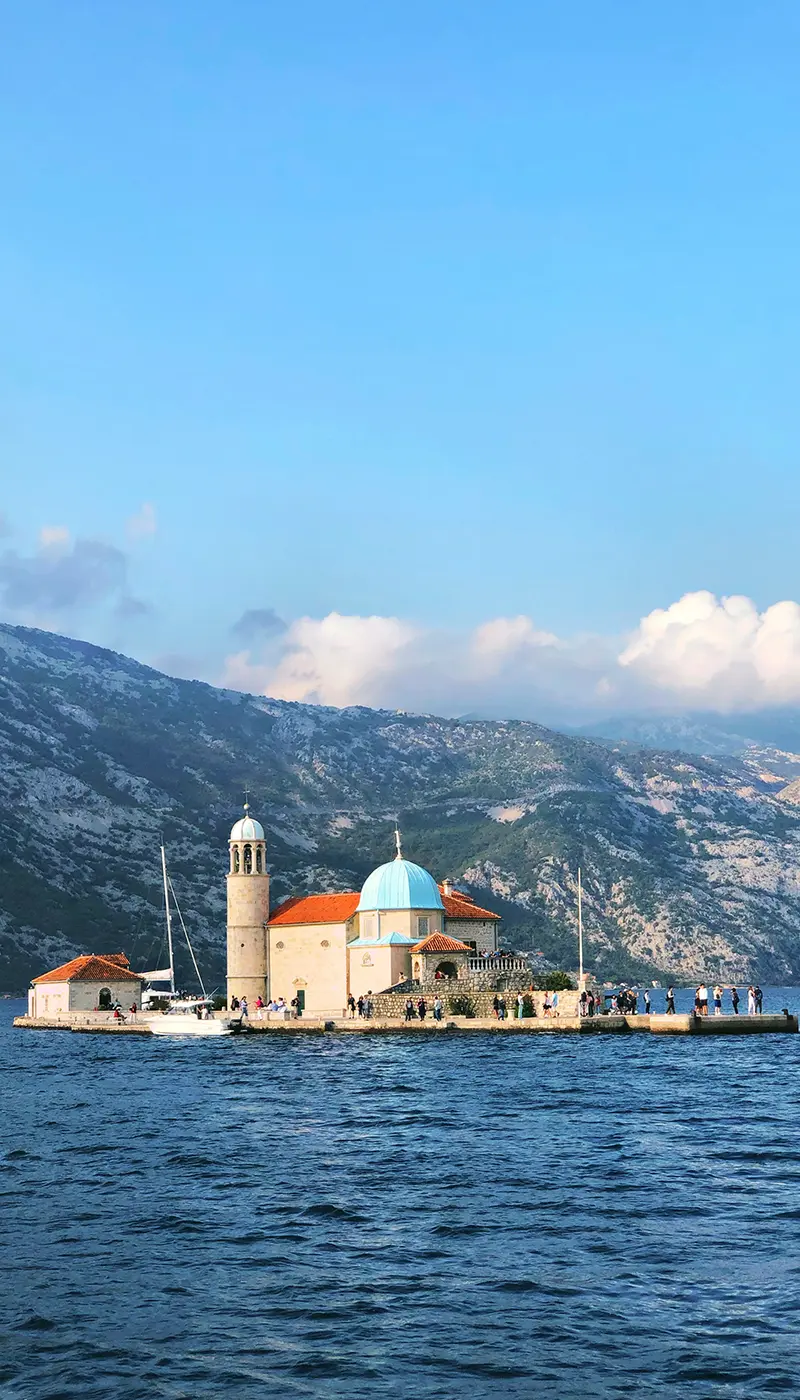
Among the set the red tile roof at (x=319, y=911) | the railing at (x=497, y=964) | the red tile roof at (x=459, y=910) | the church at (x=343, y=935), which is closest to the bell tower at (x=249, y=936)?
the church at (x=343, y=935)

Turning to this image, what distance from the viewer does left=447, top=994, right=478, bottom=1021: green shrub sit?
8906cm

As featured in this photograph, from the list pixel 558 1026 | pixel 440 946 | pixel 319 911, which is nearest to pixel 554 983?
pixel 440 946

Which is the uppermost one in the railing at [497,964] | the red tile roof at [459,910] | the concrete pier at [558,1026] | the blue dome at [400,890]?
the blue dome at [400,890]

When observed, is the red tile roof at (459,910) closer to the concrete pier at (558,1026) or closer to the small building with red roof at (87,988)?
the concrete pier at (558,1026)

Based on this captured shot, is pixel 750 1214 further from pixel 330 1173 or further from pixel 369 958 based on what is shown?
pixel 369 958

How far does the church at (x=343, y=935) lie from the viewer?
95062 mm

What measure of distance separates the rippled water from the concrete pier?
93.1 ft

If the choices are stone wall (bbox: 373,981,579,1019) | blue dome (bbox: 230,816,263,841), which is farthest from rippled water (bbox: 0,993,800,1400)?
blue dome (bbox: 230,816,263,841)

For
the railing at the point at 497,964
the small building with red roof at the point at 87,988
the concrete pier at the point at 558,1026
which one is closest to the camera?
the concrete pier at the point at 558,1026

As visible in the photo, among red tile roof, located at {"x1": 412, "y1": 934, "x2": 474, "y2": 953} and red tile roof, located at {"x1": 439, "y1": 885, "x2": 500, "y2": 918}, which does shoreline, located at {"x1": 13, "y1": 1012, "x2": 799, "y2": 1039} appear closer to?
red tile roof, located at {"x1": 412, "y1": 934, "x2": 474, "y2": 953}

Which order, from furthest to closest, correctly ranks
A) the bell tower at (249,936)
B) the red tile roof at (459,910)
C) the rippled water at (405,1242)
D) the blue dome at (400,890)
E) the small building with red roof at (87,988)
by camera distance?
the small building with red roof at (87,988) < the bell tower at (249,936) < the red tile roof at (459,910) < the blue dome at (400,890) < the rippled water at (405,1242)

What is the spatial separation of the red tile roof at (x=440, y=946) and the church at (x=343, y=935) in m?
0.06

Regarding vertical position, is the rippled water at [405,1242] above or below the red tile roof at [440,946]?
below

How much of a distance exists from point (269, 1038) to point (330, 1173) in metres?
53.0
